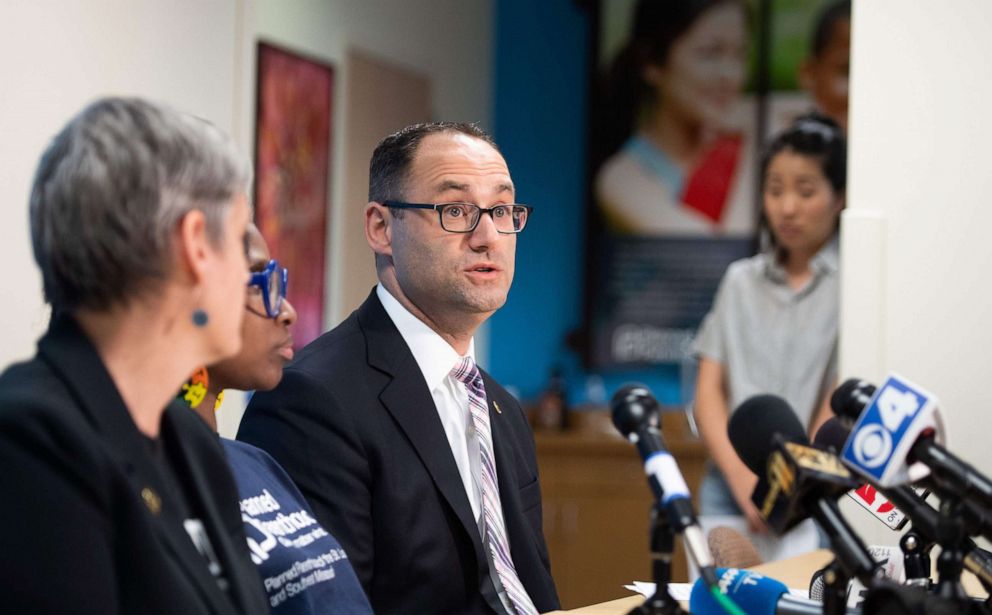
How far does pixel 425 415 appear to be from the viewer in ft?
7.79

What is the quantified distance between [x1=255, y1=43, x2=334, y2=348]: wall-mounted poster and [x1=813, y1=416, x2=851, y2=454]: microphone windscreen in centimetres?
285

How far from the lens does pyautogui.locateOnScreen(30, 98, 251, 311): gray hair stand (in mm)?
1314

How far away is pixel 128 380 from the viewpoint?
1371mm

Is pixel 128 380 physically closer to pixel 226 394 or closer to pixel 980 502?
pixel 980 502

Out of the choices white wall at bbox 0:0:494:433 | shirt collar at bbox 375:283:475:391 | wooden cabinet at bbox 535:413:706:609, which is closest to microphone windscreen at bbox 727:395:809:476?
shirt collar at bbox 375:283:475:391

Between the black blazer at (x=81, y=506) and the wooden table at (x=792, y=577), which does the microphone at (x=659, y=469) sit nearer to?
the black blazer at (x=81, y=506)

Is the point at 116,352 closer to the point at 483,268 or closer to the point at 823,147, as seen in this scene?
the point at 483,268

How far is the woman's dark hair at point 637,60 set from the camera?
6145 millimetres

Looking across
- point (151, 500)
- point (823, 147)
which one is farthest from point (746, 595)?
point (823, 147)

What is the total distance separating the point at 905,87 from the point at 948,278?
542 millimetres

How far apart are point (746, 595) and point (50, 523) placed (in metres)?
1.08

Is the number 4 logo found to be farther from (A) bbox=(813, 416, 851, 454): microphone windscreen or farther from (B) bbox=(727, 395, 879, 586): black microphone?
(A) bbox=(813, 416, 851, 454): microphone windscreen

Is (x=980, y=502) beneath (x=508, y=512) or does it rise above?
above

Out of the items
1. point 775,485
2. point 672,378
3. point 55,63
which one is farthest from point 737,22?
point 775,485
